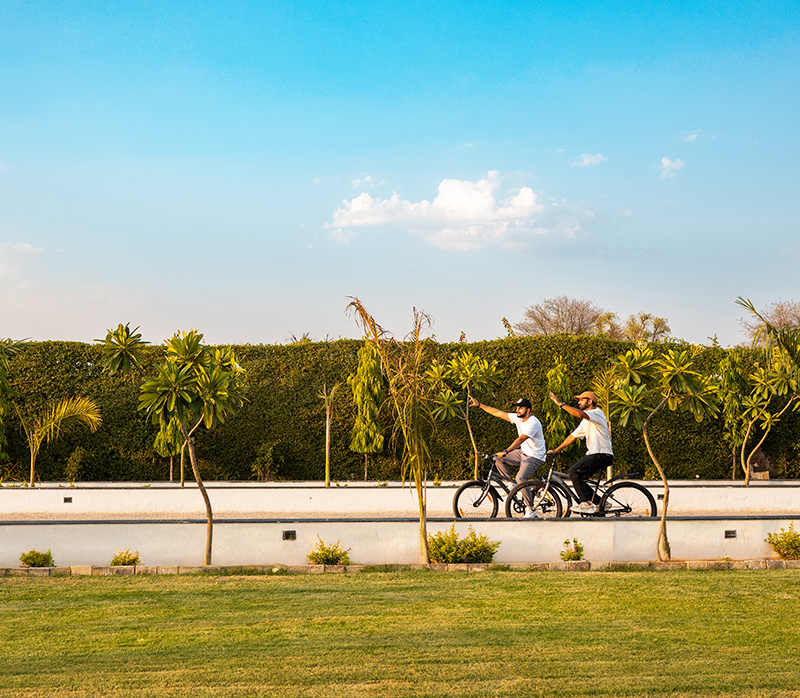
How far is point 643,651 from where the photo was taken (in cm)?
536

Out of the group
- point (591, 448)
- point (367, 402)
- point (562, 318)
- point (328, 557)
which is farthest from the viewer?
point (562, 318)

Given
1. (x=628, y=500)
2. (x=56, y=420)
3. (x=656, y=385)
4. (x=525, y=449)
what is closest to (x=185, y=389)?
(x=525, y=449)

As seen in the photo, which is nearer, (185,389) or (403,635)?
(403,635)

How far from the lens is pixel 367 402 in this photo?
2042 centimetres

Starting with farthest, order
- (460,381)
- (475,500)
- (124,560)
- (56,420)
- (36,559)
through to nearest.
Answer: (460,381) → (56,420) → (475,500) → (124,560) → (36,559)

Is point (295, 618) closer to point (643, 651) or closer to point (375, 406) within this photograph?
point (643, 651)

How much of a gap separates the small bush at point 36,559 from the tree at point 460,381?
11.1 meters

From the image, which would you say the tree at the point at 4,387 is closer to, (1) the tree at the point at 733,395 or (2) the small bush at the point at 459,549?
(2) the small bush at the point at 459,549

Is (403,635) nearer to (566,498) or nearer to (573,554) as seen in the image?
(573,554)

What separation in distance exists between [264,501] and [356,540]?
6.65m

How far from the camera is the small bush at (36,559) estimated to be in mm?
8789

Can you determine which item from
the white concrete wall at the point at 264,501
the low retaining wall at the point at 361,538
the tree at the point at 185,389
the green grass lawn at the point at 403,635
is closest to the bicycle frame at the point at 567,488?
the low retaining wall at the point at 361,538

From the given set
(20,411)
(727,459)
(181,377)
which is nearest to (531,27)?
(181,377)

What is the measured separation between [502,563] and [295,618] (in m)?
3.38
